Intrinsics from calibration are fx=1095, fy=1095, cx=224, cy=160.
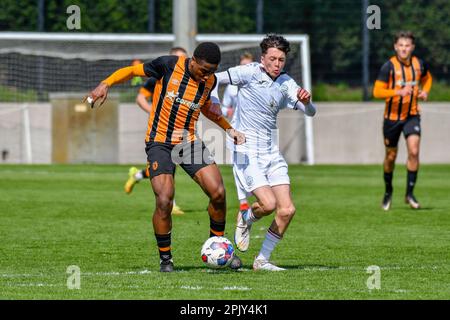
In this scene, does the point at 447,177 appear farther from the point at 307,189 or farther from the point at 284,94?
the point at 284,94

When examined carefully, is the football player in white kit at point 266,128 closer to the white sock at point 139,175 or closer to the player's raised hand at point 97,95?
the player's raised hand at point 97,95

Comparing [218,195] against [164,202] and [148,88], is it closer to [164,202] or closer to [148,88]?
[164,202]

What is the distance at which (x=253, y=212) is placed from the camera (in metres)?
10.5

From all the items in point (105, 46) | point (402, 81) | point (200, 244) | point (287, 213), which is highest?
point (105, 46)

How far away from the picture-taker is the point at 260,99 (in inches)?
400

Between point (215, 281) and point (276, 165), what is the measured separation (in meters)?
1.66

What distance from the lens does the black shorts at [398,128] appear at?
15770 mm

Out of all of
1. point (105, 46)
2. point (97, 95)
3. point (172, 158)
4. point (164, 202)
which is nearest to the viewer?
point (97, 95)

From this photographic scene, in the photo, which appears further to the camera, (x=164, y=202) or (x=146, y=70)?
(x=146, y=70)

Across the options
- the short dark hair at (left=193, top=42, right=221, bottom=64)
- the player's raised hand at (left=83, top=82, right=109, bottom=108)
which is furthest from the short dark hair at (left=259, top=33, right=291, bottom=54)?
the player's raised hand at (left=83, top=82, right=109, bottom=108)

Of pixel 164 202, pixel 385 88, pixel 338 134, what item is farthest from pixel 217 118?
pixel 338 134

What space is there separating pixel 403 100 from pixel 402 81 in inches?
10.8

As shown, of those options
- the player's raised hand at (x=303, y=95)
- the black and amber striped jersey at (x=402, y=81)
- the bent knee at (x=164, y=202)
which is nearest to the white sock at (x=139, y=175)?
the black and amber striped jersey at (x=402, y=81)

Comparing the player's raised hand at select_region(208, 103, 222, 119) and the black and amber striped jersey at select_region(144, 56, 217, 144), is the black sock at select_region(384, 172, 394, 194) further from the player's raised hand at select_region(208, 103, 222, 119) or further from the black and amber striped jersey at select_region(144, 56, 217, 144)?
the black and amber striped jersey at select_region(144, 56, 217, 144)
